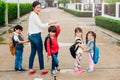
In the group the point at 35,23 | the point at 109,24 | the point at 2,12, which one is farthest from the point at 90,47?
the point at 2,12

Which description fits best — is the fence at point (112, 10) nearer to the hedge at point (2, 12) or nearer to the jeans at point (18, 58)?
the hedge at point (2, 12)

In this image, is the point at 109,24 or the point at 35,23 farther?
the point at 109,24

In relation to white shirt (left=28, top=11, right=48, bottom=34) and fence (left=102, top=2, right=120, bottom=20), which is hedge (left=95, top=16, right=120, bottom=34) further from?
white shirt (left=28, top=11, right=48, bottom=34)

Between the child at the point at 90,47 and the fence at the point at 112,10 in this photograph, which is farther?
the fence at the point at 112,10

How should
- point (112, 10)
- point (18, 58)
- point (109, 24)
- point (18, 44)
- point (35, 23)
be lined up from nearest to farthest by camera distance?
point (35, 23), point (18, 44), point (18, 58), point (109, 24), point (112, 10)

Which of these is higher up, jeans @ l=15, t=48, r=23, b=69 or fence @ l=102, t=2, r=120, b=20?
fence @ l=102, t=2, r=120, b=20

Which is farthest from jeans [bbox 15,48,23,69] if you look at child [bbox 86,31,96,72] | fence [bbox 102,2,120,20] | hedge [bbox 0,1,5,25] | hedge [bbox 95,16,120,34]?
hedge [bbox 0,1,5,25]

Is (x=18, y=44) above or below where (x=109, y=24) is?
above

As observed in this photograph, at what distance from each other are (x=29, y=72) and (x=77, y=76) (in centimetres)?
115

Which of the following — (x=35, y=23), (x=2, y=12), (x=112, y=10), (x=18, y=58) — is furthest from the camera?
(x=112, y=10)

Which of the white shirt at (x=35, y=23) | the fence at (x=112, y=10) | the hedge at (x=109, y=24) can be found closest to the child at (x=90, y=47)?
the white shirt at (x=35, y=23)

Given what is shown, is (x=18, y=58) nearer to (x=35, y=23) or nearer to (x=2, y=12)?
(x=35, y=23)

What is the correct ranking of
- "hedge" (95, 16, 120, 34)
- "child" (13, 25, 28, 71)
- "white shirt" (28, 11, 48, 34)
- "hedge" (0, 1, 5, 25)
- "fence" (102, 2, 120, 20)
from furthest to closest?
"hedge" (0, 1, 5, 25) → "fence" (102, 2, 120, 20) → "hedge" (95, 16, 120, 34) → "child" (13, 25, 28, 71) → "white shirt" (28, 11, 48, 34)

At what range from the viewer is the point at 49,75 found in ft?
27.6
